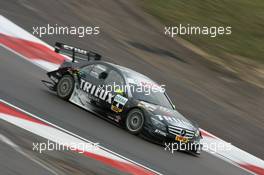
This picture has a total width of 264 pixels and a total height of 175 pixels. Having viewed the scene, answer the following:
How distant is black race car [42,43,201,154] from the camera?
12602mm

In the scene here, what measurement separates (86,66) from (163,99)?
184 centimetres

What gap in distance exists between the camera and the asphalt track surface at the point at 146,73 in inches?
471

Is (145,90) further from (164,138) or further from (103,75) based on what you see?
(164,138)

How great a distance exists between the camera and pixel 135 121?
12672 millimetres

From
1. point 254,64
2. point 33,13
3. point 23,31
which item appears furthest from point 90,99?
point 254,64

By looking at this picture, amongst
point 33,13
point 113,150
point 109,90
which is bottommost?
point 113,150

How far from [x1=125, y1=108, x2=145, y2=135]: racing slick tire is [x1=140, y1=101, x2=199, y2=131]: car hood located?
21cm

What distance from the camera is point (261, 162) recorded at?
48.0ft

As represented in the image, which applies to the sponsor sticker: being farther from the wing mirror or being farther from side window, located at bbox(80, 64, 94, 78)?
side window, located at bbox(80, 64, 94, 78)

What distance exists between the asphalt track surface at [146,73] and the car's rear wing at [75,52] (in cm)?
96

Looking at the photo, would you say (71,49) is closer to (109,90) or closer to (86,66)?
(86,66)

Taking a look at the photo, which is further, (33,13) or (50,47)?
(33,13)

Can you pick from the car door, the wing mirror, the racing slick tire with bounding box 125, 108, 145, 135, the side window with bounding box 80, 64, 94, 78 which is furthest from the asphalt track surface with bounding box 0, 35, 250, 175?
the wing mirror

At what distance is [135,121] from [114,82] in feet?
3.56
